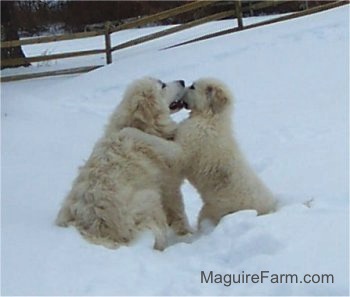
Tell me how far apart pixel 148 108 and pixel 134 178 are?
2.17ft

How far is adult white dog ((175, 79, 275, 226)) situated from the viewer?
19.1 ft

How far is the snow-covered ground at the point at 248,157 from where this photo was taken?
15.1ft

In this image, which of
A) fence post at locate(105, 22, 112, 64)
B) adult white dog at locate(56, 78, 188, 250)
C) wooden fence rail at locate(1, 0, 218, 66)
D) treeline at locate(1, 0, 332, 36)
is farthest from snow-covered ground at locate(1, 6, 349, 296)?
treeline at locate(1, 0, 332, 36)

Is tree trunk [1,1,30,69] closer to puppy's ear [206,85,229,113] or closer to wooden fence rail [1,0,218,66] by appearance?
wooden fence rail [1,0,218,66]

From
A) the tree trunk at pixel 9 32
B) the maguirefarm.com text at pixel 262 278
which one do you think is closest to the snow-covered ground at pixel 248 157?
the maguirefarm.com text at pixel 262 278

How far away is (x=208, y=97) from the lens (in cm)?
Result: 611

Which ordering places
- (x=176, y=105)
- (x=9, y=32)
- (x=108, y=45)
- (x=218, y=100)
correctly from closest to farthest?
(x=218, y=100) → (x=176, y=105) → (x=108, y=45) → (x=9, y=32)

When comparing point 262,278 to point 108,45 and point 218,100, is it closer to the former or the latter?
point 218,100

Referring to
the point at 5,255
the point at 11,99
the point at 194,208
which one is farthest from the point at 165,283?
the point at 11,99

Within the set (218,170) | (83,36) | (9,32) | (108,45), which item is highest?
(9,32)

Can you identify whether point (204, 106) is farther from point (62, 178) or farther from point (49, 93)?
point (49, 93)

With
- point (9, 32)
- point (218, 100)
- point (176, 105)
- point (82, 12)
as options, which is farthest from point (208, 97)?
point (82, 12)

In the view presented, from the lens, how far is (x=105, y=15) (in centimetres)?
2380

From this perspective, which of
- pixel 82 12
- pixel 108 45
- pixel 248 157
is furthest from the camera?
pixel 82 12
